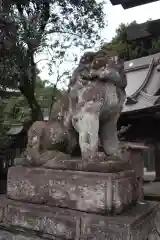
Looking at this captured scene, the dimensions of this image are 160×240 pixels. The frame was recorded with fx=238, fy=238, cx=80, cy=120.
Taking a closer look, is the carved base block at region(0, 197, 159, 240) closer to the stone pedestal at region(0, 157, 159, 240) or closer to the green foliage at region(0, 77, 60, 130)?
the stone pedestal at region(0, 157, 159, 240)

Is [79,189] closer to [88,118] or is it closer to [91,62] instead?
[88,118]

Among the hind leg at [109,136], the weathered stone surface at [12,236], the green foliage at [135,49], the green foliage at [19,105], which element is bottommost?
the weathered stone surface at [12,236]

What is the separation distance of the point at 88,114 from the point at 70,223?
0.67m

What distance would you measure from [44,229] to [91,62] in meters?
1.15

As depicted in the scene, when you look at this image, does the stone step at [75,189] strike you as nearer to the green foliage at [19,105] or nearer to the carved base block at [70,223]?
the carved base block at [70,223]

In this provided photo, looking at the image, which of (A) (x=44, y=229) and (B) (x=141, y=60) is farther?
(B) (x=141, y=60)

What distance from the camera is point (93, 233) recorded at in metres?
1.33

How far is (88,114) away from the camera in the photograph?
5.06 ft

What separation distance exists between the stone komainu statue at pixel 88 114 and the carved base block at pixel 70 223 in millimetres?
338

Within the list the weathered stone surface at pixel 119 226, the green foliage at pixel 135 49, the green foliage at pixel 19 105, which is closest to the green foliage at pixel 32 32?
the green foliage at pixel 19 105

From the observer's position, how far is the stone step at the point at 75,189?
1363 mm

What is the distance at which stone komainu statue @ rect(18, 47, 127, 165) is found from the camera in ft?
5.06

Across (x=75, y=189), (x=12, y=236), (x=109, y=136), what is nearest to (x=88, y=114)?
(x=109, y=136)

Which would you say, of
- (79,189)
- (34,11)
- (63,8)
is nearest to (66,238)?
(79,189)
